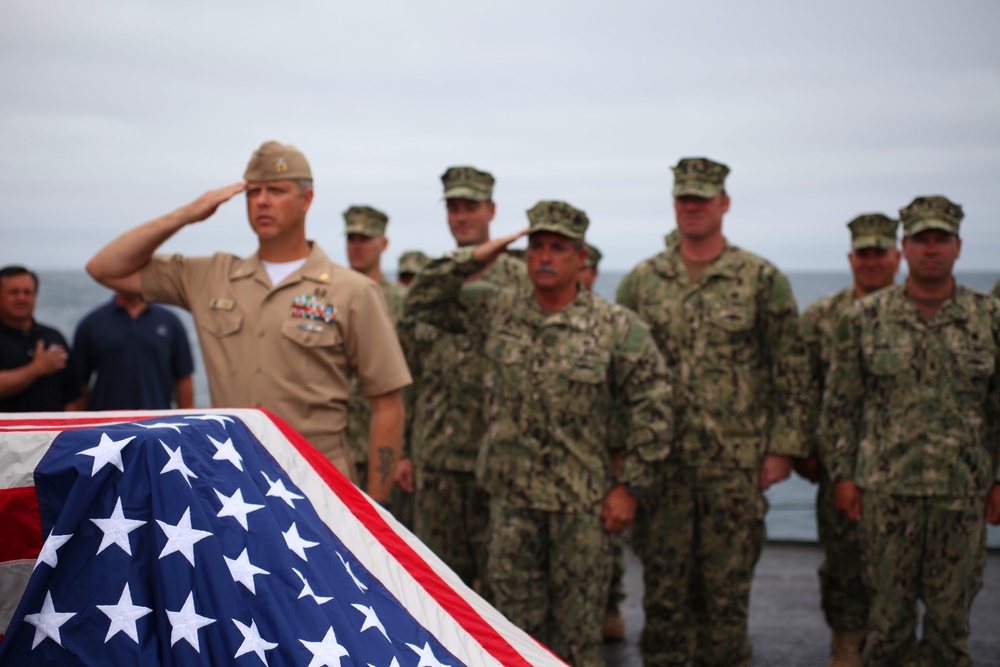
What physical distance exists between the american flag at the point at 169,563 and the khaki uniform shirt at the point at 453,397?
313 centimetres

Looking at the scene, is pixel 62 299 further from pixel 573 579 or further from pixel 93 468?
pixel 93 468

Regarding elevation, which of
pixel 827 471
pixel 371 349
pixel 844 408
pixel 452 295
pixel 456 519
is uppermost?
pixel 452 295

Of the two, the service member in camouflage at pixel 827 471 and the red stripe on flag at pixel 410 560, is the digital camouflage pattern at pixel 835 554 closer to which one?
the service member in camouflage at pixel 827 471

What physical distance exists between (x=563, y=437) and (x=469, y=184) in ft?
6.79

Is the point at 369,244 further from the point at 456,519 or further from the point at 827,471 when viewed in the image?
the point at 827,471

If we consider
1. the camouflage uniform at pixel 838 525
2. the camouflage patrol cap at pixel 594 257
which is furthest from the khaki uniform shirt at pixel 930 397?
the camouflage patrol cap at pixel 594 257

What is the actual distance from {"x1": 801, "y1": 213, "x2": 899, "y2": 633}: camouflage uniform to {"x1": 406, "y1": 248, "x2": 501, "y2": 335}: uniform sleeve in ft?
5.91

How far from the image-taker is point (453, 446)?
6113mm

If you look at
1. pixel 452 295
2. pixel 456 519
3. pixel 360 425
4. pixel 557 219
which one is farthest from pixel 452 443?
pixel 557 219

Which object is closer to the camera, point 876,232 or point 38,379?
point 38,379

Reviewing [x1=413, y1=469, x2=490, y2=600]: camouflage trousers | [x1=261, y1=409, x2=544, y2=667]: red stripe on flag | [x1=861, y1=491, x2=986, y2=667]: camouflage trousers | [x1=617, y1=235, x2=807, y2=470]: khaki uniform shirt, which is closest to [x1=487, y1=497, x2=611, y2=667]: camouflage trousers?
[x1=617, y1=235, x2=807, y2=470]: khaki uniform shirt

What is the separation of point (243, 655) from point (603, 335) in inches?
113

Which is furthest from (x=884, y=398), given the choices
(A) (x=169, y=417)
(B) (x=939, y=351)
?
(A) (x=169, y=417)

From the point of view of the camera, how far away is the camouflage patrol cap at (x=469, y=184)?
253 inches
